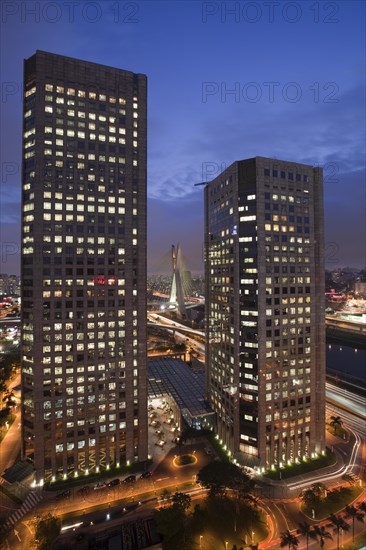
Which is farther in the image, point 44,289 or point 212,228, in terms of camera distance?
point 212,228

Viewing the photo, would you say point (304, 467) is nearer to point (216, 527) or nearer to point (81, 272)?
point (216, 527)

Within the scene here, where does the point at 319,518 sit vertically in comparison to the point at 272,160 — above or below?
below

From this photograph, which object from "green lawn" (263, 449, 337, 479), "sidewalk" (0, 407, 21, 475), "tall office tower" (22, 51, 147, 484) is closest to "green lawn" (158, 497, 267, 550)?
"green lawn" (263, 449, 337, 479)

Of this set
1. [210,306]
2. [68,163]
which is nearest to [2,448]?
[210,306]

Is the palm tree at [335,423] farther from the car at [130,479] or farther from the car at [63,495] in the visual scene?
the car at [63,495]

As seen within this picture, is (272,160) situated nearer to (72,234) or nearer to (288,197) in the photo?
(288,197)

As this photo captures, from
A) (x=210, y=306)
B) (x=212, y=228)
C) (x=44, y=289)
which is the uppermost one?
(x=212, y=228)

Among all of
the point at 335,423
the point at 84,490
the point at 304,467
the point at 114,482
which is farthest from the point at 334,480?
the point at 84,490

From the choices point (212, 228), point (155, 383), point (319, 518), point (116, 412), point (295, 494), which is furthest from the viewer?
point (155, 383)
